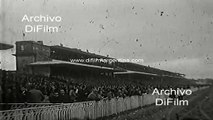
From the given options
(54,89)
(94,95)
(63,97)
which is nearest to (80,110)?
(94,95)

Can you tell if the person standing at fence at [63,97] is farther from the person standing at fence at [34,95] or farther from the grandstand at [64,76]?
the person standing at fence at [34,95]

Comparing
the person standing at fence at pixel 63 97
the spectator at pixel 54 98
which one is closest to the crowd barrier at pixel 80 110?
the person standing at fence at pixel 63 97

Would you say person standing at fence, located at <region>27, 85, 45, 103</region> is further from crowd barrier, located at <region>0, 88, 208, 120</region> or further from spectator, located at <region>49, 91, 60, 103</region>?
spectator, located at <region>49, 91, 60, 103</region>

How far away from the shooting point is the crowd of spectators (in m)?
10.8

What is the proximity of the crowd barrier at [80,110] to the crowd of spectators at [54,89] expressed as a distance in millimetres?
237

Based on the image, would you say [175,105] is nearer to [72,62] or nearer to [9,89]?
[72,62]

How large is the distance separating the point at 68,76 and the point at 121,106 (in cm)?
453

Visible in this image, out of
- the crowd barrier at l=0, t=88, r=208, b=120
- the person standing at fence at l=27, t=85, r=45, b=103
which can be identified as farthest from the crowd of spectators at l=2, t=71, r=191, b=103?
the crowd barrier at l=0, t=88, r=208, b=120

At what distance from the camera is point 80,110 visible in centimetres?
1289

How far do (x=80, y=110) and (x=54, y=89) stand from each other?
1.47 m

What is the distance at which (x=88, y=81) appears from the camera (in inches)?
484

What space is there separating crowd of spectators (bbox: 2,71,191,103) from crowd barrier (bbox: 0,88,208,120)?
0.78ft

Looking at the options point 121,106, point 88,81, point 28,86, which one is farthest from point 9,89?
point 121,106

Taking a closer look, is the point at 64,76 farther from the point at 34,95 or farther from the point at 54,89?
the point at 34,95
